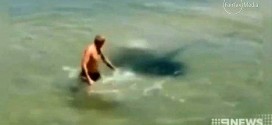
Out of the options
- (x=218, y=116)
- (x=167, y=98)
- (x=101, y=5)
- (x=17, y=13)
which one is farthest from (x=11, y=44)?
(x=218, y=116)

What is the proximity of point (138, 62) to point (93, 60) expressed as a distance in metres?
0.25

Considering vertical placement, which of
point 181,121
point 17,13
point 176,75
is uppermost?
point 17,13

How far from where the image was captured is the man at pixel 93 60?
405 cm

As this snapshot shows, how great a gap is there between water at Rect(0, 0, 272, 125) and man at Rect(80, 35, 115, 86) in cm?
4

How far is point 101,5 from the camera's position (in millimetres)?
4102

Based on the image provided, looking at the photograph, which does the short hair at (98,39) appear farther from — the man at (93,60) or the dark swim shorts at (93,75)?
the dark swim shorts at (93,75)

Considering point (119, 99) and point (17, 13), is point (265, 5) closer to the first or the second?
point (119, 99)

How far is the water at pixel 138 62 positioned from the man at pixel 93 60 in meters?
0.04

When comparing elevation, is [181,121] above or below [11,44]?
below

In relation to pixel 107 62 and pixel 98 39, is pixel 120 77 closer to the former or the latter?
pixel 107 62

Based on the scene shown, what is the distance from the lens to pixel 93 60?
4.06 metres

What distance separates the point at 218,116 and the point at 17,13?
1.23 m

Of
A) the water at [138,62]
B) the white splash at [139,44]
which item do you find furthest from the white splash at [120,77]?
the white splash at [139,44]

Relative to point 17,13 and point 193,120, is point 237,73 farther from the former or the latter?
point 17,13
